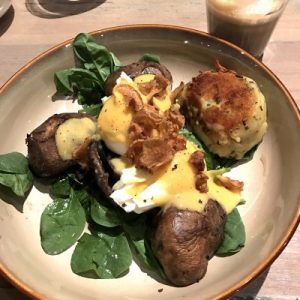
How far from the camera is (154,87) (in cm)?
168

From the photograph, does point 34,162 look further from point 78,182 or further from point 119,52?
point 119,52

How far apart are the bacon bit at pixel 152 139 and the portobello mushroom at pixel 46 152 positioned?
0.28m

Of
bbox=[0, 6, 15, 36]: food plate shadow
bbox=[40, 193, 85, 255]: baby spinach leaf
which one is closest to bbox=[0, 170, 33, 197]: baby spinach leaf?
bbox=[40, 193, 85, 255]: baby spinach leaf

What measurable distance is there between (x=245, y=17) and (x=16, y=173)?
46.6 inches

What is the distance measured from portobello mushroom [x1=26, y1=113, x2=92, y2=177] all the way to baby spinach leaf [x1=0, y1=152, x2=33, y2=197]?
0.10 feet

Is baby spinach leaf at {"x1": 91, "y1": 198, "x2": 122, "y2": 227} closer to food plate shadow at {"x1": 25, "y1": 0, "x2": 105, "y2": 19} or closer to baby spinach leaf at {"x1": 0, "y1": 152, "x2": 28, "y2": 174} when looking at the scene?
baby spinach leaf at {"x1": 0, "y1": 152, "x2": 28, "y2": 174}

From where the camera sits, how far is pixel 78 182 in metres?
1.73

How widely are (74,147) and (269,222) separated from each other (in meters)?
0.72

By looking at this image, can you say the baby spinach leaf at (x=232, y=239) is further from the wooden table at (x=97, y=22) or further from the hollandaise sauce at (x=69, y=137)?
the wooden table at (x=97, y=22)

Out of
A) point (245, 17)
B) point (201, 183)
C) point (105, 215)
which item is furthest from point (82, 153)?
point (245, 17)

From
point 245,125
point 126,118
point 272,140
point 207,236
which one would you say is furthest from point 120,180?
point 272,140

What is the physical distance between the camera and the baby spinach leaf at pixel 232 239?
1.52 m

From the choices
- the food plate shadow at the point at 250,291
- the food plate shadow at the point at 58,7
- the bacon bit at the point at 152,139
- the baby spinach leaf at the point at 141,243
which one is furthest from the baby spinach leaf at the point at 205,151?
the food plate shadow at the point at 58,7

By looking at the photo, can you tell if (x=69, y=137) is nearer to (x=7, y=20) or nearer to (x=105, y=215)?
(x=105, y=215)
